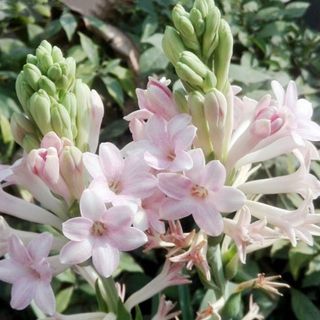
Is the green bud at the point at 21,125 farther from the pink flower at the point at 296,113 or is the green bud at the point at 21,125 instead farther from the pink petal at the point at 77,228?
the pink flower at the point at 296,113

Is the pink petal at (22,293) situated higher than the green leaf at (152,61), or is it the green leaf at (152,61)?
the pink petal at (22,293)

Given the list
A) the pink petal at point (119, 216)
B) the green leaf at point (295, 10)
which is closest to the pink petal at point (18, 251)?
the pink petal at point (119, 216)

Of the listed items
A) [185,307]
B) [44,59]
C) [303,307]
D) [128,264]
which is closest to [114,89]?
[128,264]

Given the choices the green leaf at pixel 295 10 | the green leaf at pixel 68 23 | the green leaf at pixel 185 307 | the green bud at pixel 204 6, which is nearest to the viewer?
the green bud at pixel 204 6

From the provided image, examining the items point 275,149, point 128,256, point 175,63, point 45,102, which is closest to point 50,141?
point 45,102

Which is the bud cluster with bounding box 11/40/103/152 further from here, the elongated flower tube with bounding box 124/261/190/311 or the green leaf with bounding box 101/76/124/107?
the green leaf with bounding box 101/76/124/107

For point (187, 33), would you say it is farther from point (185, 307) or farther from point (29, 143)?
point (185, 307)

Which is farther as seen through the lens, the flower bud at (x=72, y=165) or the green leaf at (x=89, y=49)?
the green leaf at (x=89, y=49)
